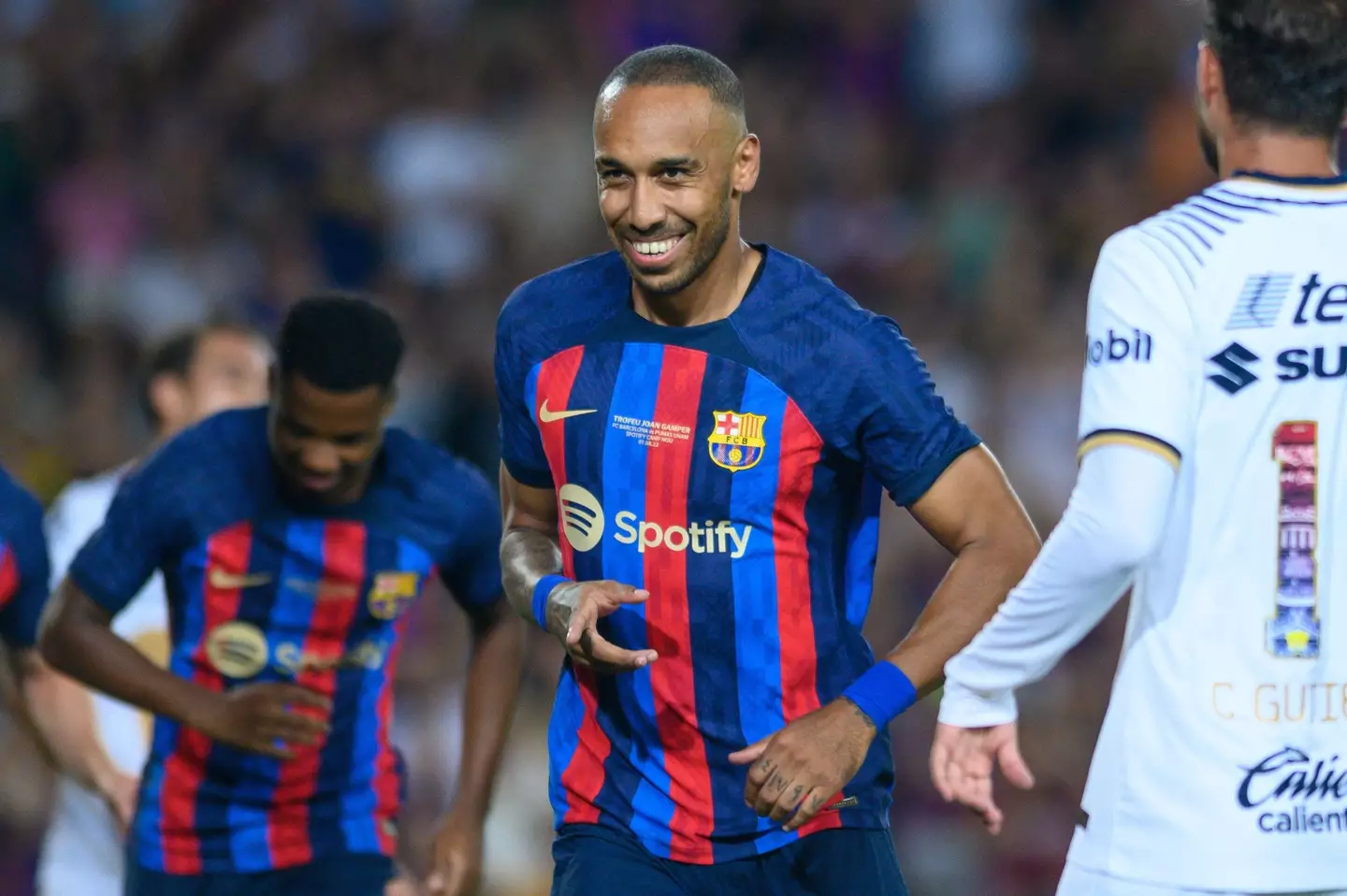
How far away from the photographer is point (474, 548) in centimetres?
529

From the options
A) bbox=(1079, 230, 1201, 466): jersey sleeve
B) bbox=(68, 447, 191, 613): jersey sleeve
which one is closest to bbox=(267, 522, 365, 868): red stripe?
bbox=(68, 447, 191, 613): jersey sleeve

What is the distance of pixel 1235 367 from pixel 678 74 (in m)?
1.44

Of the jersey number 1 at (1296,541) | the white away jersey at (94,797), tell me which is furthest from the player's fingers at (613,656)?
the white away jersey at (94,797)

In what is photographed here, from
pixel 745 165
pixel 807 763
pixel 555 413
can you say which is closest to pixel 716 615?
pixel 807 763

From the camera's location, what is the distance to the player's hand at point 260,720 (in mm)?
4840

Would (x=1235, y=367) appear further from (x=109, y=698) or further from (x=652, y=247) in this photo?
(x=109, y=698)

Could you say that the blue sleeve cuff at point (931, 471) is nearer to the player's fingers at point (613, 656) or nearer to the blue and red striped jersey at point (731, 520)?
the blue and red striped jersey at point (731, 520)

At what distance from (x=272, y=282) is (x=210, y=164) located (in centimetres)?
103

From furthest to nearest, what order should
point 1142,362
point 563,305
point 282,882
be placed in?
point 282,882 → point 563,305 → point 1142,362

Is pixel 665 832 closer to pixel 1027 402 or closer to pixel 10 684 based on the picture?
pixel 10 684

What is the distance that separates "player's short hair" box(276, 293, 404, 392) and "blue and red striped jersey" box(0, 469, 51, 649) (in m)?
0.87

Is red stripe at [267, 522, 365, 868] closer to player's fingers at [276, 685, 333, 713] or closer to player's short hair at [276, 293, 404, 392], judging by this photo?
player's fingers at [276, 685, 333, 713]

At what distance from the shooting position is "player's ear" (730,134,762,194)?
4.29 metres

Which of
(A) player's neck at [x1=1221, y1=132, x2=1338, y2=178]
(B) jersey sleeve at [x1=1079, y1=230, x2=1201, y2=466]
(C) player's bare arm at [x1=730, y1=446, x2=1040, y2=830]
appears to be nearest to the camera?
(B) jersey sleeve at [x1=1079, y1=230, x2=1201, y2=466]
